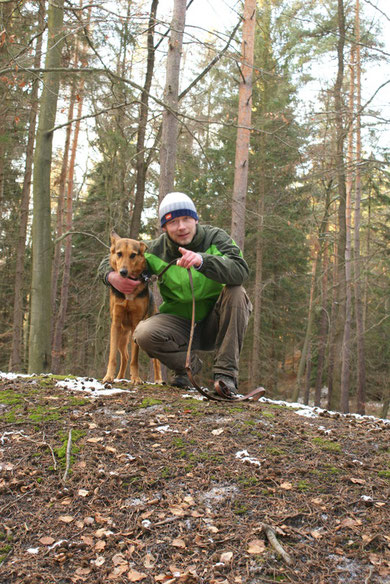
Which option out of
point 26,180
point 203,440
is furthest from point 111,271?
point 26,180

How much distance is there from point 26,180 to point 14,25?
4615 millimetres

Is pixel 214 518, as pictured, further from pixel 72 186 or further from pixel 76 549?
pixel 72 186

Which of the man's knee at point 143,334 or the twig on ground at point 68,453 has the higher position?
the man's knee at point 143,334

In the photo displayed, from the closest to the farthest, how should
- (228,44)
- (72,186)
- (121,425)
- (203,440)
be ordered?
1. (203,440)
2. (121,425)
3. (228,44)
4. (72,186)

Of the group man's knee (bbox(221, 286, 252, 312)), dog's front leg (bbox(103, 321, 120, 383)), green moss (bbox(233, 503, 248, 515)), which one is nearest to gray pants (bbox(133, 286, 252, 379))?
man's knee (bbox(221, 286, 252, 312))

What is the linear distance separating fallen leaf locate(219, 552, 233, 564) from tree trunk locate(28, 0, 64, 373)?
20.6 ft

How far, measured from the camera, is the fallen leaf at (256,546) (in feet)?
7.07

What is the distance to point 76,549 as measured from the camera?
87.3 inches

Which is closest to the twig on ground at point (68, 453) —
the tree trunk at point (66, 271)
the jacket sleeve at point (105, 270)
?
the jacket sleeve at point (105, 270)

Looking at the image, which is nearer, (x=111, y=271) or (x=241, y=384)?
(x=111, y=271)

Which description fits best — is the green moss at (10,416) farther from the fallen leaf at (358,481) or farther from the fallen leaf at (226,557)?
the fallen leaf at (358,481)

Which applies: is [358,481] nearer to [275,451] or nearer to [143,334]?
[275,451]

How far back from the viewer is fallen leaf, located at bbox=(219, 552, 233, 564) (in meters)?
2.11

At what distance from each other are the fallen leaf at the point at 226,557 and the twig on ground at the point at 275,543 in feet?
0.69
